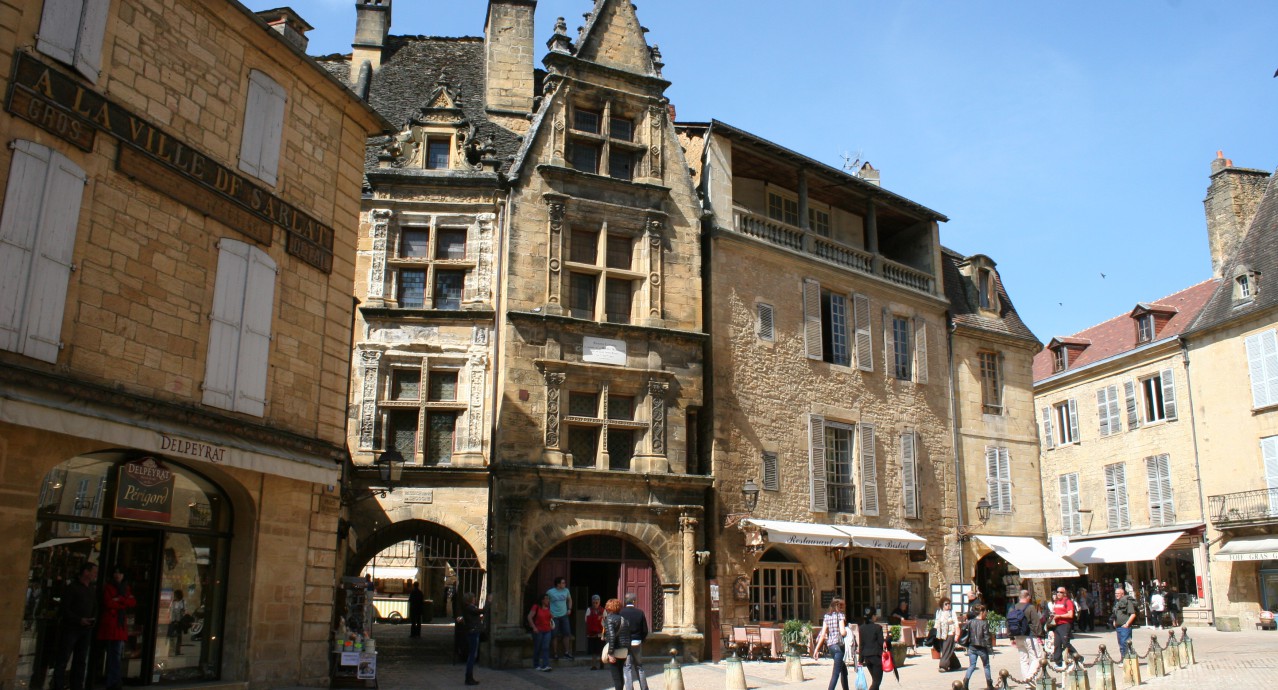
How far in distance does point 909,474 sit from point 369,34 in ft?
46.5

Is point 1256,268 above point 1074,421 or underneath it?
above

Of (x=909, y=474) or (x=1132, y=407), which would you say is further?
(x=1132, y=407)

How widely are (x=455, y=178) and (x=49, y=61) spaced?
8.81m

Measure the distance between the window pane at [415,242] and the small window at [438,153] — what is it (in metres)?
1.20

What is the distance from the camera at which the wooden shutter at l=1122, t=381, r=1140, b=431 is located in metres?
28.4

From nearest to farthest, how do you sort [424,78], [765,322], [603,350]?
[603,350] < [765,322] < [424,78]

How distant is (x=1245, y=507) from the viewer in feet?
79.5

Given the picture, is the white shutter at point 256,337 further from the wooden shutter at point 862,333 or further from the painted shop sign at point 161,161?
the wooden shutter at point 862,333

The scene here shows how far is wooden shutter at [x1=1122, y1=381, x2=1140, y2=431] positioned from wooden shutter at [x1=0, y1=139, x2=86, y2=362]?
90.0 ft

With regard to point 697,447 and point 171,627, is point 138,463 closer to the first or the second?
point 171,627

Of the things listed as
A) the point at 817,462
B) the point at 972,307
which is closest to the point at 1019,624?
the point at 817,462

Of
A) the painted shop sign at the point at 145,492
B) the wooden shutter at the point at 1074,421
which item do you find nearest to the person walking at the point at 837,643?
the painted shop sign at the point at 145,492

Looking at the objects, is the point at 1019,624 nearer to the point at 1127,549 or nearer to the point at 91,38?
the point at 91,38

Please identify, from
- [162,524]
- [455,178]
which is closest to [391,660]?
[162,524]
